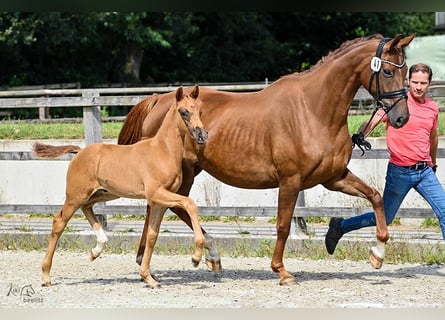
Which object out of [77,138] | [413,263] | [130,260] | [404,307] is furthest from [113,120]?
[404,307]

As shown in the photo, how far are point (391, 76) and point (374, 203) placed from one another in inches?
42.4

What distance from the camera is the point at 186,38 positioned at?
27.6 meters

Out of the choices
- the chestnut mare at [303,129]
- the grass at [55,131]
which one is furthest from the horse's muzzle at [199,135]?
the grass at [55,131]

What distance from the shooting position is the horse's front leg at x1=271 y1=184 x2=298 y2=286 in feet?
24.2

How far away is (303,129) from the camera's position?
7.34 m

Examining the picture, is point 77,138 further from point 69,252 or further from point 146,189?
point 146,189

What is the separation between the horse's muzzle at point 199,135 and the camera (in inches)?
270

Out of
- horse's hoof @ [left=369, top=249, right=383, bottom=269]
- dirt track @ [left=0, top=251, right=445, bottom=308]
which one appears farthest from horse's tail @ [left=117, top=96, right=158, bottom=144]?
horse's hoof @ [left=369, top=249, right=383, bottom=269]

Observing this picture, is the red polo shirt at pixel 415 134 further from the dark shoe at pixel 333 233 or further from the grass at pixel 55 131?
the grass at pixel 55 131

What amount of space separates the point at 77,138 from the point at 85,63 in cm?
1316

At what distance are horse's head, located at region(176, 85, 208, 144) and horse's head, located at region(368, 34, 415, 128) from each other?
4.69ft

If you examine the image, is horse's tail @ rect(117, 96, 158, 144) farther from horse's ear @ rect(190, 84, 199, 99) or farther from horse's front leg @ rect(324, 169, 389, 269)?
horse's front leg @ rect(324, 169, 389, 269)

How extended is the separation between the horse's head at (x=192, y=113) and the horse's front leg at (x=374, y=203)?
1.28 m

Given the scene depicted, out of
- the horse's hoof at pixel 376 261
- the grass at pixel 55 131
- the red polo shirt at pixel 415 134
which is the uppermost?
the red polo shirt at pixel 415 134
